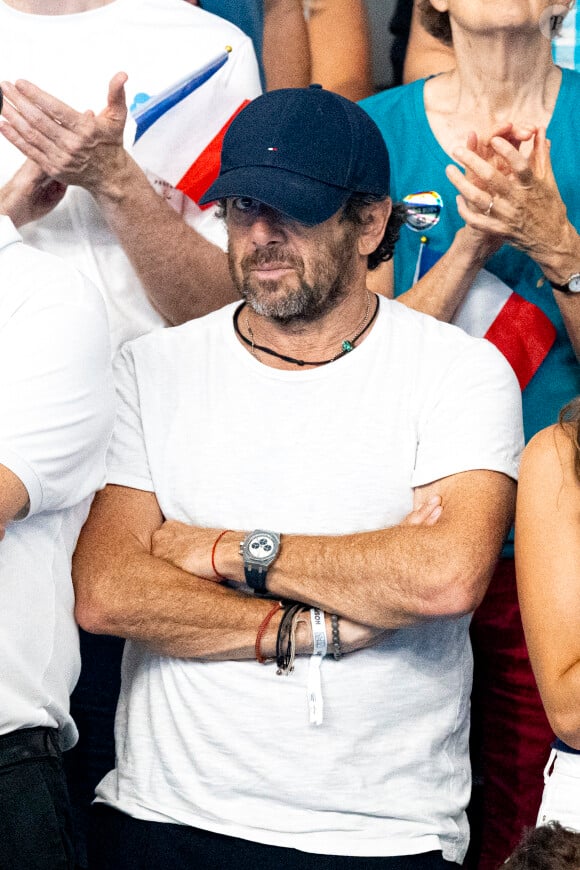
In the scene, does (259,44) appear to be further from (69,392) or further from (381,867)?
Result: (381,867)

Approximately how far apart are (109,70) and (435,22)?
0.73 meters

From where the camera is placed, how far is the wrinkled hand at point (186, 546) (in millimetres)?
2207

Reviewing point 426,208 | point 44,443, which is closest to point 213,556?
point 44,443

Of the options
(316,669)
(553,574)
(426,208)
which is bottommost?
(316,669)

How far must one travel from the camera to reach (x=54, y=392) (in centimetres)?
193

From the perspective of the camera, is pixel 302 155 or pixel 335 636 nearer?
pixel 335 636

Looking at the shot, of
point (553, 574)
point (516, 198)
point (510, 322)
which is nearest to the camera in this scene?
point (553, 574)

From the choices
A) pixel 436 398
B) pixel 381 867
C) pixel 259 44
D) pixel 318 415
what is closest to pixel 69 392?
pixel 318 415

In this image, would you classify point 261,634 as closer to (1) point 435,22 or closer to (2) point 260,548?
(2) point 260,548

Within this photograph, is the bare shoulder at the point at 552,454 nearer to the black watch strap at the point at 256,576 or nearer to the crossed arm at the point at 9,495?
the black watch strap at the point at 256,576

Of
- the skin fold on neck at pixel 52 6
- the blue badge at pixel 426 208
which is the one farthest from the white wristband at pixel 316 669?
the skin fold on neck at pixel 52 6

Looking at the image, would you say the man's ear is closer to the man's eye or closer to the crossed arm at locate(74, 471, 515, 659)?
the man's eye

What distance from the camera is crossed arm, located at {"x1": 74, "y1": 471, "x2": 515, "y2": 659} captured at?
2.08m

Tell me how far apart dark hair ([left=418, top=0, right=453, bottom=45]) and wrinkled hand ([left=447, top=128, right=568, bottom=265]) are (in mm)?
543
